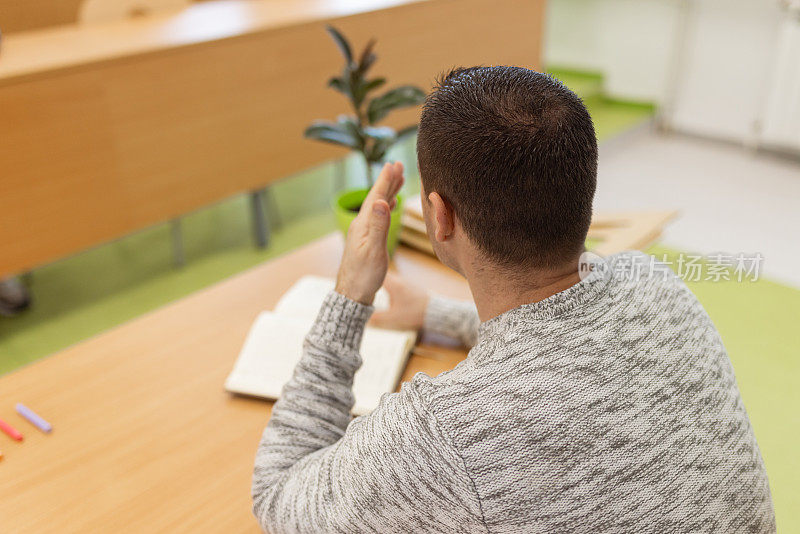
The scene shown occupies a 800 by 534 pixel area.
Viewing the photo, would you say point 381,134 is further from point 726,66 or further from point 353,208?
point 726,66

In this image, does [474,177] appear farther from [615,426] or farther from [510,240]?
[615,426]

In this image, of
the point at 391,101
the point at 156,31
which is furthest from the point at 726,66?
the point at 391,101

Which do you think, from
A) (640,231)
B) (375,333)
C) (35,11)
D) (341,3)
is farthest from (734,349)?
(35,11)

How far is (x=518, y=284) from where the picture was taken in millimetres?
802

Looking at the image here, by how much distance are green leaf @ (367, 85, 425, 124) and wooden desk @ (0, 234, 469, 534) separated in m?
0.40

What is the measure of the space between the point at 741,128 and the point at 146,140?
3133 mm

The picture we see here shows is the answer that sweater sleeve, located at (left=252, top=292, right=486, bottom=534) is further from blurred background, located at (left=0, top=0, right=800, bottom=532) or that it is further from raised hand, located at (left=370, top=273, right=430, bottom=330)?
blurred background, located at (left=0, top=0, right=800, bottom=532)

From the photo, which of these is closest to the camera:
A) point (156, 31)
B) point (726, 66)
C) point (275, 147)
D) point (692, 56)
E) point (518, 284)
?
point (518, 284)

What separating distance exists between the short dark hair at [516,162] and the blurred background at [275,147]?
2.35ft

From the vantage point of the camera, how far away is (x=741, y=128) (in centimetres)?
394

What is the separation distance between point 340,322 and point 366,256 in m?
0.10

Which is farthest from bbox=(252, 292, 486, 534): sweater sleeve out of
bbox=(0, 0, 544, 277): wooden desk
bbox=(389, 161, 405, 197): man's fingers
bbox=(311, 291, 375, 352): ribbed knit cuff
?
bbox=(0, 0, 544, 277): wooden desk

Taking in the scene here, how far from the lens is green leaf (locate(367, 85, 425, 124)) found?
4.90 ft

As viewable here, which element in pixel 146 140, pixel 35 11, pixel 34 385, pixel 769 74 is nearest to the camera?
pixel 34 385
